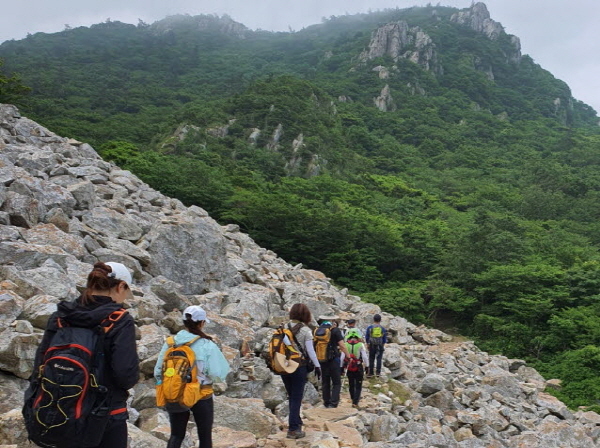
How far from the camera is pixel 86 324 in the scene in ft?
8.59

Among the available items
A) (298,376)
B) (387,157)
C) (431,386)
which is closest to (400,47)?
(387,157)

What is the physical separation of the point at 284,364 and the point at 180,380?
6.14ft

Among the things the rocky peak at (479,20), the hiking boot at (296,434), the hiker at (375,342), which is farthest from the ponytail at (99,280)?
the rocky peak at (479,20)

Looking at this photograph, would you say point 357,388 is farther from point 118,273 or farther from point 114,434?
point 118,273

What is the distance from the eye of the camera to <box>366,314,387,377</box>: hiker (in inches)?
364

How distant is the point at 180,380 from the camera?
3.56 m

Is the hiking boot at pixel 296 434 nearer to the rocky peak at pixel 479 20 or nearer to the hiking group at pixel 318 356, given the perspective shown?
the hiking group at pixel 318 356

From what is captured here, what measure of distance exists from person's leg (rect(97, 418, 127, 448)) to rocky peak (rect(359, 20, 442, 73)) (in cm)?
10498

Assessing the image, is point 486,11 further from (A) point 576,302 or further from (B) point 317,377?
(B) point 317,377

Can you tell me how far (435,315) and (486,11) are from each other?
454 feet

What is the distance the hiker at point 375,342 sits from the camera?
364 inches

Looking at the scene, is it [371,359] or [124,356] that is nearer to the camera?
[124,356]

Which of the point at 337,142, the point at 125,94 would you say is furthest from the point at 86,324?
the point at 125,94

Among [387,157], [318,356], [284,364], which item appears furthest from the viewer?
[387,157]
